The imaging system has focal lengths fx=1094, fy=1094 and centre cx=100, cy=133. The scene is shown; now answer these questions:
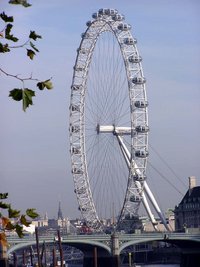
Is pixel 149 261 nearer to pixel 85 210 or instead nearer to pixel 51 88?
pixel 85 210

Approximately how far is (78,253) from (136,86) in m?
44.7

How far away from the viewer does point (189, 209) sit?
111m

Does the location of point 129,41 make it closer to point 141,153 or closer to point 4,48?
point 141,153

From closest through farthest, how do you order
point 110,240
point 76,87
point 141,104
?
point 110,240 → point 141,104 → point 76,87

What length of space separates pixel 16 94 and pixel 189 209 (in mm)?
105348

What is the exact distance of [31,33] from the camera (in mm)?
6473

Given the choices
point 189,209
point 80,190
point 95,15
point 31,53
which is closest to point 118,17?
point 95,15

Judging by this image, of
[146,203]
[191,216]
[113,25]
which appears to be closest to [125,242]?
[146,203]

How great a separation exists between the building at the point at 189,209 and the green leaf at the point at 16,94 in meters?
101

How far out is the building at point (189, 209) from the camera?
10894 cm

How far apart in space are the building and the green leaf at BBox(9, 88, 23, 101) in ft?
331

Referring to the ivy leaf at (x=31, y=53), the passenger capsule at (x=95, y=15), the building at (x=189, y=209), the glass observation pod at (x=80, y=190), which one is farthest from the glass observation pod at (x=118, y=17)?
the ivy leaf at (x=31, y=53)

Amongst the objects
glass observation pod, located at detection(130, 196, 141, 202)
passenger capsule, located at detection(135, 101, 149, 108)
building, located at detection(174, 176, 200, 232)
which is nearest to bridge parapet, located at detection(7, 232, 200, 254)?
glass observation pod, located at detection(130, 196, 141, 202)

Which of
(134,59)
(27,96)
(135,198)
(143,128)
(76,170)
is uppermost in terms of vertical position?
(134,59)
